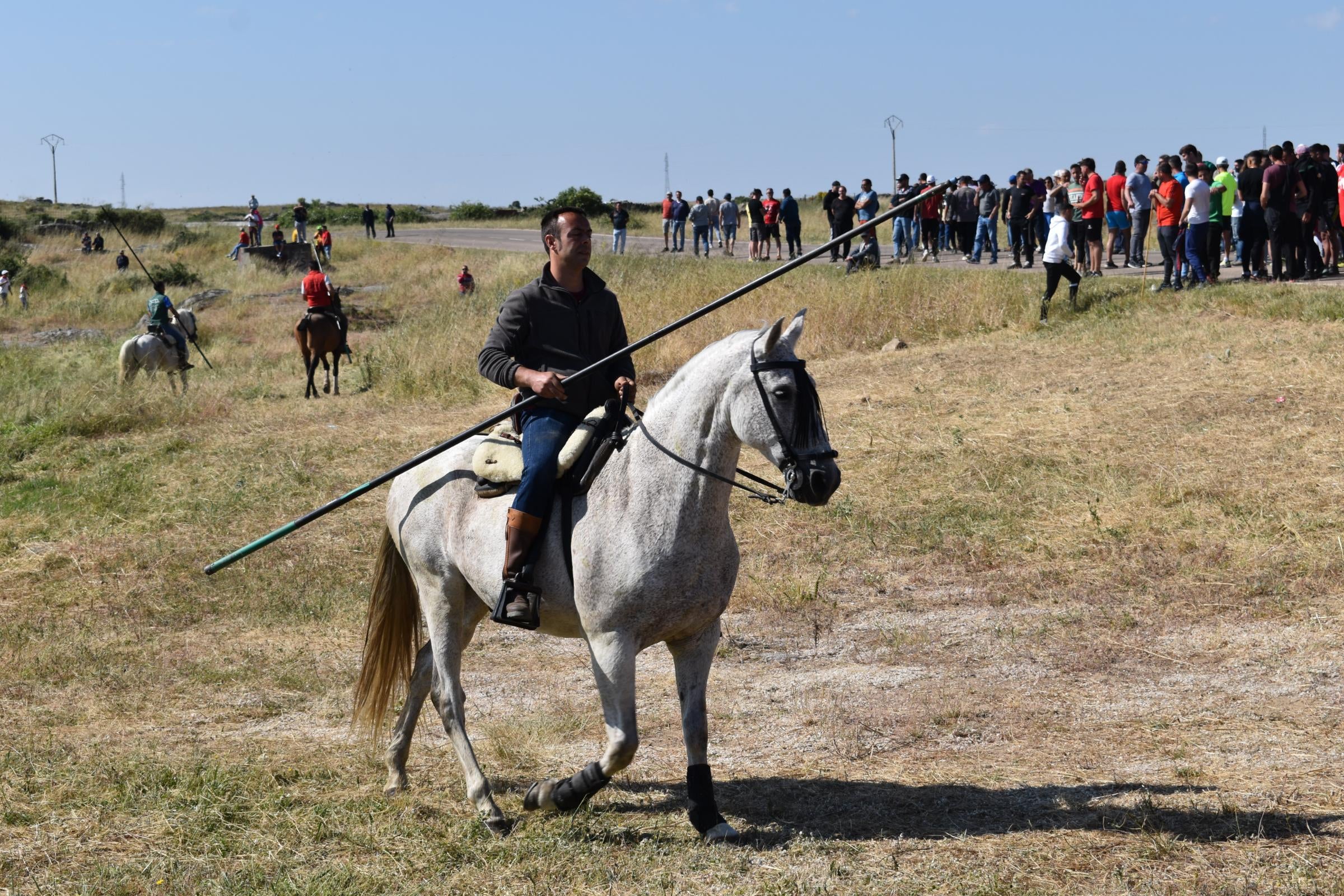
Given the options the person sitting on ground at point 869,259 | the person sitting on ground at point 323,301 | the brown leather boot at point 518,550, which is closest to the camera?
the brown leather boot at point 518,550

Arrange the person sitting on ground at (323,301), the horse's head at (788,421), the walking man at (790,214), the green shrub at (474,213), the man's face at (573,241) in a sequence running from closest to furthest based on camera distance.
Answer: the horse's head at (788,421) → the man's face at (573,241) → the person sitting on ground at (323,301) → the walking man at (790,214) → the green shrub at (474,213)

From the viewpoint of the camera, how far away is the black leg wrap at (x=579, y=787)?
5691 millimetres

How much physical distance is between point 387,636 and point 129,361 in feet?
56.7

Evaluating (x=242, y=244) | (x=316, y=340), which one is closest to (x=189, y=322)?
(x=316, y=340)

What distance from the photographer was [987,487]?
12219 mm

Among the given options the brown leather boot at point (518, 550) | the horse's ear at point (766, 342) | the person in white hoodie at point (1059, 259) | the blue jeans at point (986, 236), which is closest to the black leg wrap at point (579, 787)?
the brown leather boot at point (518, 550)

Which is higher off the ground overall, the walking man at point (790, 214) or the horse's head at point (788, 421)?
the walking man at point (790, 214)

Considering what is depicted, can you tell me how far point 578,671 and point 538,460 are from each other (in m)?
3.44

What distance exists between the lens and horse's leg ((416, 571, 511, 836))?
21.0 feet

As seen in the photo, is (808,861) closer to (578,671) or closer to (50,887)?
(50,887)

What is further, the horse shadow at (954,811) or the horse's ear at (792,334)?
the horse shadow at (954,811)

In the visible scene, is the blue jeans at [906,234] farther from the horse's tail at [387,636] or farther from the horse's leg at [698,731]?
the horse's leg at [698,731]

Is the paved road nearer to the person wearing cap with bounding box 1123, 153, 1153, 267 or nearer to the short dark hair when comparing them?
the person wearing cap with bounding box 1123, 153, 1153, 267

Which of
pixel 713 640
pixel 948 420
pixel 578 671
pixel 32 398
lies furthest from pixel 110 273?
pixel 713 640
